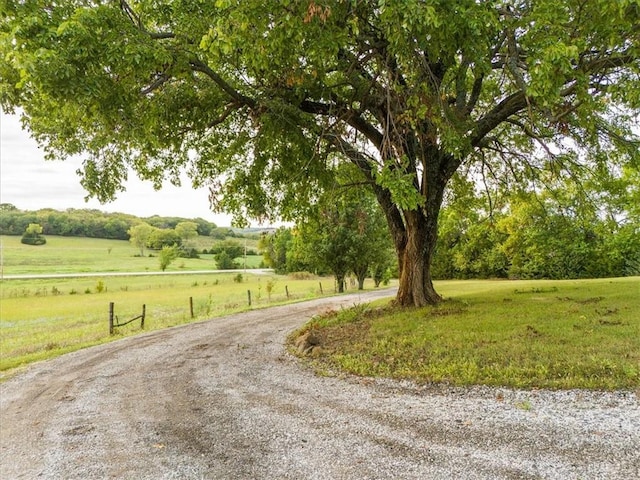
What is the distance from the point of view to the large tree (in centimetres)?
495

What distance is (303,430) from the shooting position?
4191mm

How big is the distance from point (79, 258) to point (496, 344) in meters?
67.3

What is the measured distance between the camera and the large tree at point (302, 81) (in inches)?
195

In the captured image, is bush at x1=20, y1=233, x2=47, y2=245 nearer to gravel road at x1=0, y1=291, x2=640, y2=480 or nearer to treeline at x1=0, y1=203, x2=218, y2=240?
treeline at x1=0, y1=203, x2=218, y2=240

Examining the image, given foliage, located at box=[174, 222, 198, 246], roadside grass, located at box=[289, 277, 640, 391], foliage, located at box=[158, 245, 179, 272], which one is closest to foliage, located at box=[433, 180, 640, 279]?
roadside grass, located at box=[289, 277, 640, 391]

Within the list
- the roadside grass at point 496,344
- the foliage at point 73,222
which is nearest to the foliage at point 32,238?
the foliage at point 73,222

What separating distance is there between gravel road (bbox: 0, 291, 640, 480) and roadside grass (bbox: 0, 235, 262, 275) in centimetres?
5670

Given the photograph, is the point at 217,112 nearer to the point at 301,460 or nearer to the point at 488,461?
the point at 301,460

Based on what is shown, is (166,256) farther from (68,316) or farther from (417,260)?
(417,260)

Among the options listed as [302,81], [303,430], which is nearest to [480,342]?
[303,430]

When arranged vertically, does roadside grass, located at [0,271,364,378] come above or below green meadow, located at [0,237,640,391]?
below

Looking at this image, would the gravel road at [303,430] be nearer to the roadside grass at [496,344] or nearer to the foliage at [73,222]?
the roadside grass at [496,344]

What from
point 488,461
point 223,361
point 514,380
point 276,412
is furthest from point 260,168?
point 488,461

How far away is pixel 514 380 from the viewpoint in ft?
17.0
